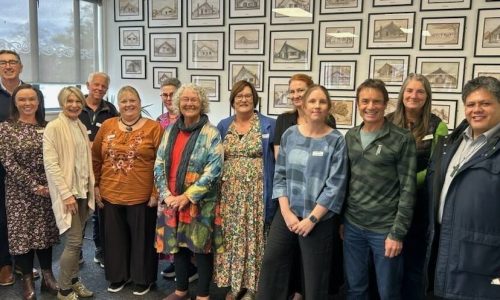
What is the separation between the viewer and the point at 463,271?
1.69m

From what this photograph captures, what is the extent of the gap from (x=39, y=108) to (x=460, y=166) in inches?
102

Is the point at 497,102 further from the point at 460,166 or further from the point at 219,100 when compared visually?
the point at 219,100

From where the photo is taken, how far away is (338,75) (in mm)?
4027

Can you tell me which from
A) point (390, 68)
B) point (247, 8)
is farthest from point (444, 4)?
point (247, 8)

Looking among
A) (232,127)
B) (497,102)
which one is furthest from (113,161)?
(497,102)

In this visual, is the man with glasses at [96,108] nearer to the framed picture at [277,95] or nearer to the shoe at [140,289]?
the shoe at [140,289]

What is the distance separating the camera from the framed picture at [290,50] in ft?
13.5

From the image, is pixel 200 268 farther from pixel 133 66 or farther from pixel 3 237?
pixel 133 66

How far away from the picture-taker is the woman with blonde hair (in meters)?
2.45

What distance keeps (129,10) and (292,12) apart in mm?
2133

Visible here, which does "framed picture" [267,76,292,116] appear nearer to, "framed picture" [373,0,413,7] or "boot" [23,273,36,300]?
"framed picture" [373,0,413,7]

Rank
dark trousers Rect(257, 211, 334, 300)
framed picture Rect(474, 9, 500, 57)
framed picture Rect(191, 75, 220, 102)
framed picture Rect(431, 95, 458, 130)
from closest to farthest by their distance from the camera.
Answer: dark trousers Rect(257, 211, 334, 300), framed picture Rect(474, 9, 500, 57), framed picture Rect(431, 95, 458, 130), framed picture Rect(191, 75, 220, 102)

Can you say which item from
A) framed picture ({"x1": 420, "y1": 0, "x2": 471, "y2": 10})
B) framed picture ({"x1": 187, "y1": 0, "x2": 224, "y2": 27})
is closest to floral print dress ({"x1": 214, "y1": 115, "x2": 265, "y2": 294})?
framed picture ({"x1": 420, "y1": 0, "x2": 471, "y2": 10})

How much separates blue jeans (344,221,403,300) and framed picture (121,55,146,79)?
12.1 feet
